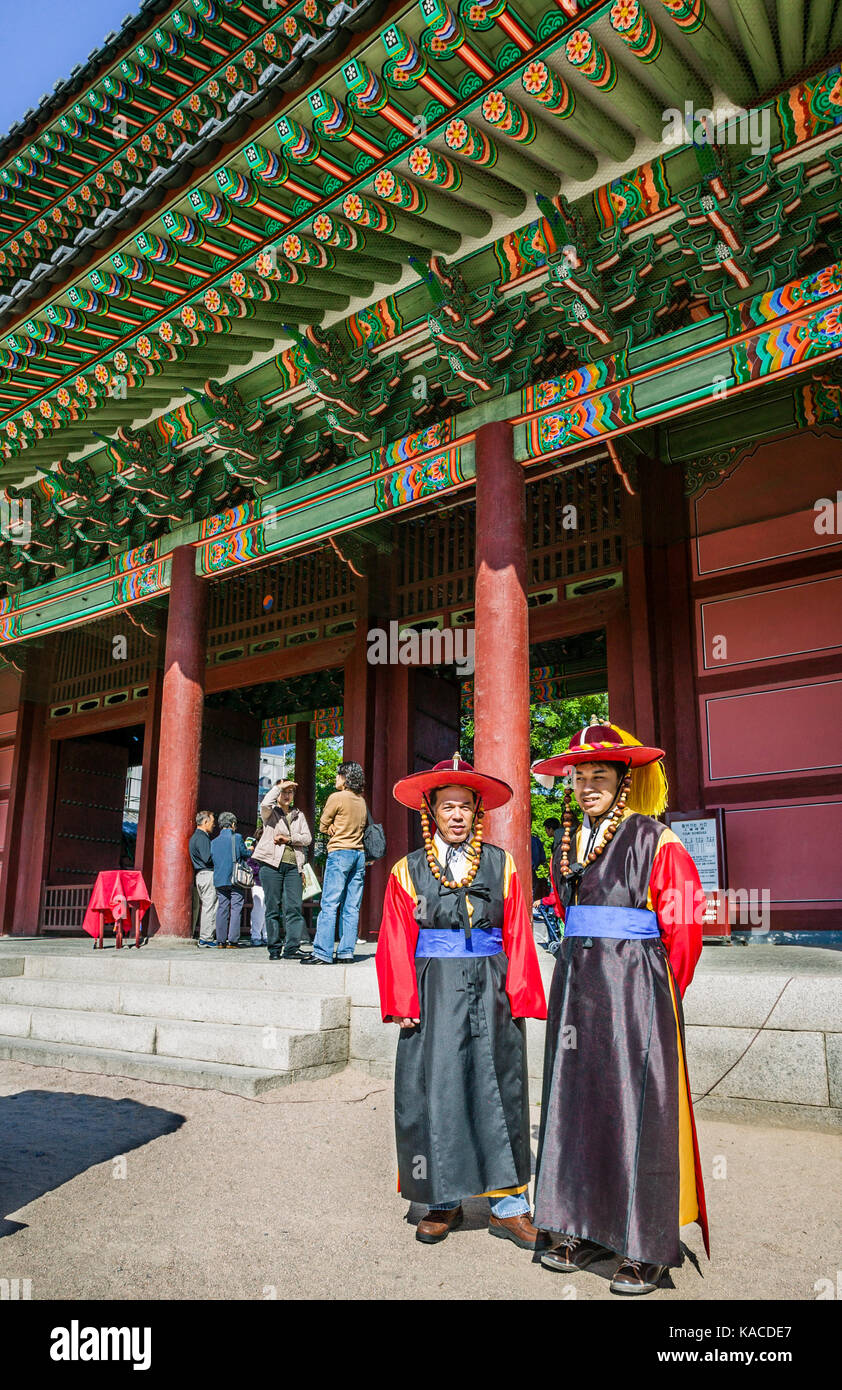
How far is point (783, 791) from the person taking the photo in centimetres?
711

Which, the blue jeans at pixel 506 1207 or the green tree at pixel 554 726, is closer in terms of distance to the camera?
the blue jeans at pixel 506 1207

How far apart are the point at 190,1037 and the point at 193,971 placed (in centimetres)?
101

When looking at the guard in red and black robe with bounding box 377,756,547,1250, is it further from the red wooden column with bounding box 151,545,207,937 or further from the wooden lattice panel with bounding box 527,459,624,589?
the wooden lattice panel with bounding box 527,459,624,589

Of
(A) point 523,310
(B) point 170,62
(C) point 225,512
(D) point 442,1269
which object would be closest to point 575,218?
(A) point 523,310

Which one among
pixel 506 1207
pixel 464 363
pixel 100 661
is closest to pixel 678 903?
pixel 506 1207

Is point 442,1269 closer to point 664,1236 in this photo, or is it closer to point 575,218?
point 664,1236

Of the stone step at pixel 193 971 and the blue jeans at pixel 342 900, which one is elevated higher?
the blue jeans at pixel 342 900

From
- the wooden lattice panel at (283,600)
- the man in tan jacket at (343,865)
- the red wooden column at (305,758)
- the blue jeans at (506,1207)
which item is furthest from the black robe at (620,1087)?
the red wooden column at (305,758)

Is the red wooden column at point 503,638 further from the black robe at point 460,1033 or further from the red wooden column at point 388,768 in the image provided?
the red wooden column at point 388,768

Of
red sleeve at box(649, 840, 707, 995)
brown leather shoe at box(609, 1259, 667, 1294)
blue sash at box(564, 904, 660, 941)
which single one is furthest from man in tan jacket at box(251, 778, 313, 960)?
brown leather shoe at box(609, 1259, 667, 1294)

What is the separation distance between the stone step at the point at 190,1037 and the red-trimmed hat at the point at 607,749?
8.65ft

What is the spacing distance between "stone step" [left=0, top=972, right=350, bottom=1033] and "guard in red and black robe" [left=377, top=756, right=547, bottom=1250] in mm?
2105

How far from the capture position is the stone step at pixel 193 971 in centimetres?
552
